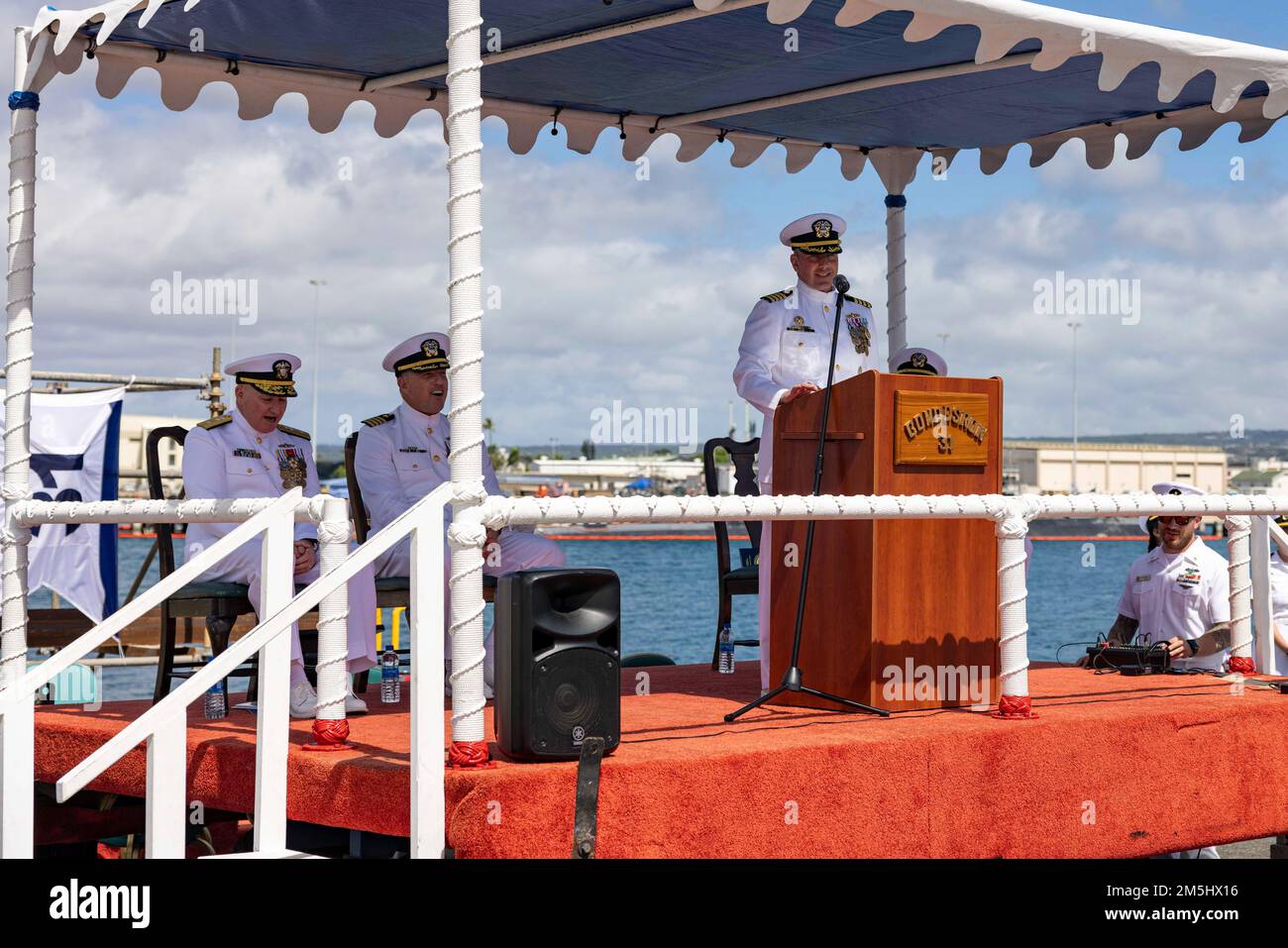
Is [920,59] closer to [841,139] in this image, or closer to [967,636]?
[841,139]

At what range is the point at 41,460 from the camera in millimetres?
10422

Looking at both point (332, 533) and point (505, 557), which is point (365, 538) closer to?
point (505, 557)

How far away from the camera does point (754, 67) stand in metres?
7.07

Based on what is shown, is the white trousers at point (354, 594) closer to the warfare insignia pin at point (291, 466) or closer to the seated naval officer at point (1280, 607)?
the warfare insignia pin at point (291, 466)

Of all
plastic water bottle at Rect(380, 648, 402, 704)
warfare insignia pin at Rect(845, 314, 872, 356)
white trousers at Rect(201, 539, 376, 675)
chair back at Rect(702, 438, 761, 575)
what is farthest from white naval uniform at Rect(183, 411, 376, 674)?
warfare insignia pin at Rect(845, 314, 872, 356)

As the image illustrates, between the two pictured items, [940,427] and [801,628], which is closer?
[940,427]

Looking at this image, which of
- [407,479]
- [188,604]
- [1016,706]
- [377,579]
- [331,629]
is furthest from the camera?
[407,479]

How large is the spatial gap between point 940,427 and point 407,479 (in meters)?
2.45

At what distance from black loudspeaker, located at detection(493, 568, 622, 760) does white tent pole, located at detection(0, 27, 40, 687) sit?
95.7 inches

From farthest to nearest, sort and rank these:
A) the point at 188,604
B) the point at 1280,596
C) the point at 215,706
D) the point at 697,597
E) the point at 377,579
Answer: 1. the point at 697,597
2. the point at 1280,596
3. the point at 377,579
4. the point at 188,604
5. the point at 215,706

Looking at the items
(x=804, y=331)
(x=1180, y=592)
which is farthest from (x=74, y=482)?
(x=1180, y=592)

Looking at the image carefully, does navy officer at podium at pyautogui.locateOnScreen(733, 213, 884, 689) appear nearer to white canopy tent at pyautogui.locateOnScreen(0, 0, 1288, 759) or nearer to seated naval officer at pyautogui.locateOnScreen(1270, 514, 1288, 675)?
white canopy tent at pyautogui.locateOnScreen(0, 0, 1288, 759)
